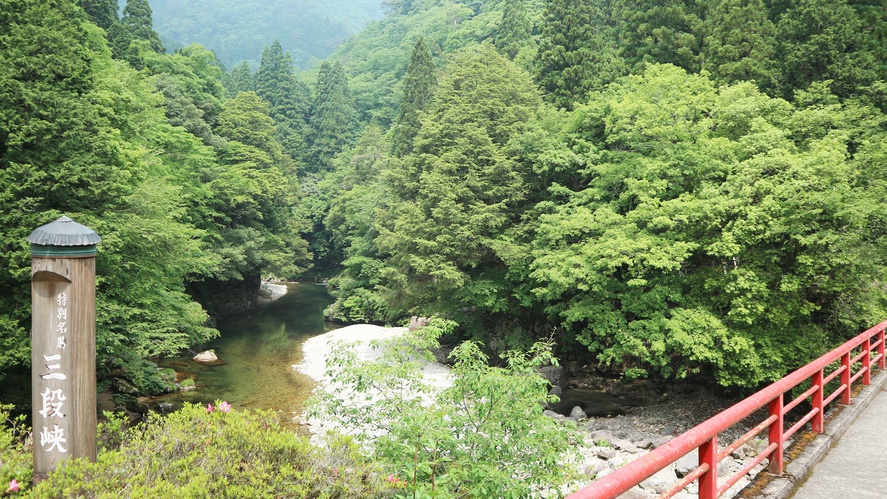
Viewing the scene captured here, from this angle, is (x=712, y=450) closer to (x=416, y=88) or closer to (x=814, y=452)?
(x=814, y=452)

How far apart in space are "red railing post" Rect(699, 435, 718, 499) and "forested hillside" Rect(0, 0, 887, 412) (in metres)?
9.63

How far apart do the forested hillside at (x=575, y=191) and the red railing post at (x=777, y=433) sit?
8451 millimetres

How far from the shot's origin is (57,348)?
15.5 feet

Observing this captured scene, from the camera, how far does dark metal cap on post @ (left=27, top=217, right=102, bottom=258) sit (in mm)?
4676

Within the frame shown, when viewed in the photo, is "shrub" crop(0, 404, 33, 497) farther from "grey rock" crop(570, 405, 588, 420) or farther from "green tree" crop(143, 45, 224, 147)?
"green tree" crop(143, 45, 224, 147)

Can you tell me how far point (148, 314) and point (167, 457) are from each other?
359 inches

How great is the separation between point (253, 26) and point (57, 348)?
15473cm

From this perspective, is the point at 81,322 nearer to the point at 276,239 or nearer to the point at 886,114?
the point at 886,114

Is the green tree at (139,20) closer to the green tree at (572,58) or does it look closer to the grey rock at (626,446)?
the green tree at (572,58)

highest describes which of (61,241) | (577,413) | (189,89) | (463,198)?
(189,89)

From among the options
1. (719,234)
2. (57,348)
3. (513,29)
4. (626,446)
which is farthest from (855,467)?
(513,29)

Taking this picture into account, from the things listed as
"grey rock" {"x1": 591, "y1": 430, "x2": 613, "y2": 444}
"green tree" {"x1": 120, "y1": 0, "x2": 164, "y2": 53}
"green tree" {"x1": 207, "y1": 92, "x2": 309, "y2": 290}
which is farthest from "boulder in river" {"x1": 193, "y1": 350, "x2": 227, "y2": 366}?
"green tree" {"x1": 120, "y1": 0, "x2": 164, "y2": 53}

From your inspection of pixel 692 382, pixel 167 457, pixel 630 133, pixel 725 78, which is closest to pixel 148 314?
pixel 167 457

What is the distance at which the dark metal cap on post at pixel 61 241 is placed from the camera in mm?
4676
